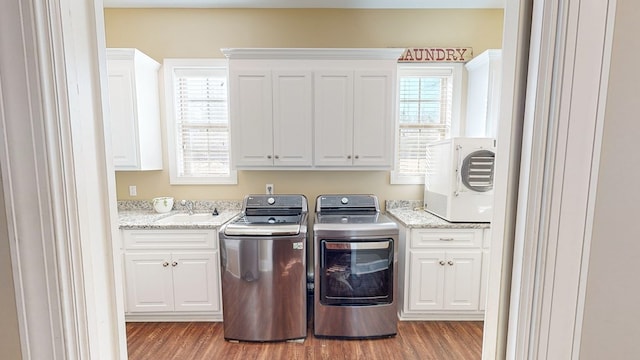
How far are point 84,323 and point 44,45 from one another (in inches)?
20.9

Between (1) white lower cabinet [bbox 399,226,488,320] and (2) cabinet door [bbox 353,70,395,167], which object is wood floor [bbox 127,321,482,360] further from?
(2) cabinet door [bbox 353,70,395,167]

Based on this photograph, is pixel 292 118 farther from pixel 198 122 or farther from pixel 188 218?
pixel 188 218

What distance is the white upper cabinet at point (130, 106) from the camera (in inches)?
92.4

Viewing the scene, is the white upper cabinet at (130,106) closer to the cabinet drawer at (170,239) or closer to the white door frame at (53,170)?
the cabinet drawer at (170,239)

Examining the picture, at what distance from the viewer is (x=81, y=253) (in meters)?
0.55

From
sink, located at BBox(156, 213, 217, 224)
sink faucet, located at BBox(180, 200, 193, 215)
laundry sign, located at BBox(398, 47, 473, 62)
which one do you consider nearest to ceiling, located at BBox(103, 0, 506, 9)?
laundry sign, located at BBox(398, 47, 473, 62)

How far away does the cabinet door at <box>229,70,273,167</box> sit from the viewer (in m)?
2.42

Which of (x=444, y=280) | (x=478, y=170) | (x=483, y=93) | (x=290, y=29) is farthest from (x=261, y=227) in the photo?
(x=483, y=93)

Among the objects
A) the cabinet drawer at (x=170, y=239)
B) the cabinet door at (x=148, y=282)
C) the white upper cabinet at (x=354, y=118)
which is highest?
the white upper cabinet at (x=354, y=118)

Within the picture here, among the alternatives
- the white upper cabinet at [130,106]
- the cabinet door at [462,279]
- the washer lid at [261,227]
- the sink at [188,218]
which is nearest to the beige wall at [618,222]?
the washer lid at [261,227]

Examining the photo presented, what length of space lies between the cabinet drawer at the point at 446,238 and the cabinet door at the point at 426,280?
3.0 inches

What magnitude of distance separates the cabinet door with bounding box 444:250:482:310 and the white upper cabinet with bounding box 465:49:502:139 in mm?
1054

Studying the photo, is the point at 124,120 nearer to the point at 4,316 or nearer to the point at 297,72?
the point at 297,72

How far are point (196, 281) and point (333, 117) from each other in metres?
1.82
